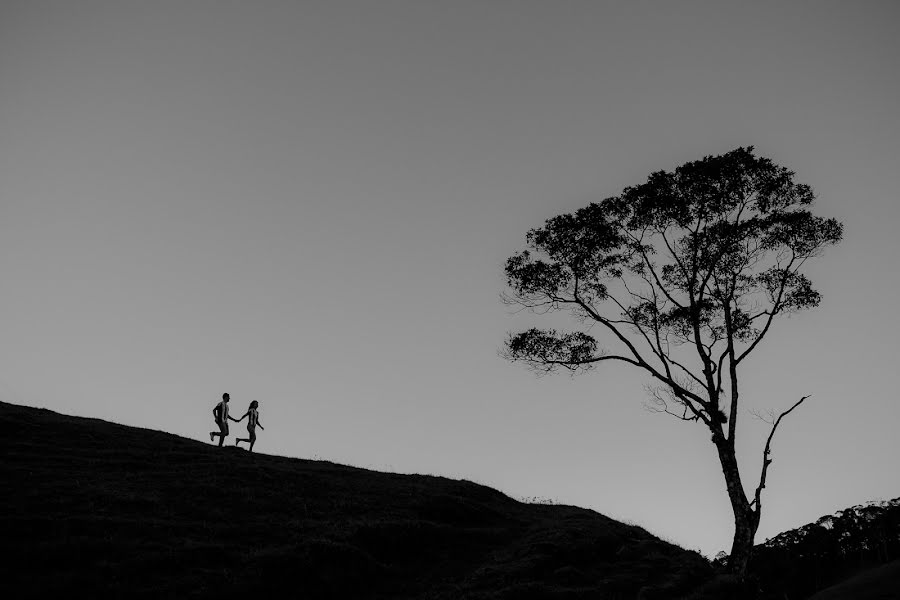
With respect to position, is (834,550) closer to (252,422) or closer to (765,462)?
(765,462)

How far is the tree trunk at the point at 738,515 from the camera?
68.4 feet

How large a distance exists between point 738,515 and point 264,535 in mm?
16802

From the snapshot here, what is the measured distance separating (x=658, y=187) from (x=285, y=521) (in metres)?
21.5

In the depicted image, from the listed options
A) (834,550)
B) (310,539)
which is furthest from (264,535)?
(834,550)

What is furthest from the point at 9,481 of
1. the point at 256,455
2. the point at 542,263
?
the point at 542,263

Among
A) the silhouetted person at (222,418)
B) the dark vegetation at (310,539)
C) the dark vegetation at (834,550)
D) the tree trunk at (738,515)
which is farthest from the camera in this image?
the silhouetted person at (222,418)

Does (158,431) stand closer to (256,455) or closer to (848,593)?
(256,455)

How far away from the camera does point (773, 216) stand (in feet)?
→ 87.9

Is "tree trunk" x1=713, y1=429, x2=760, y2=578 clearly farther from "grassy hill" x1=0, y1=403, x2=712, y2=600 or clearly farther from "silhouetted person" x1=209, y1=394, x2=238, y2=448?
"silhouetted person" x1=209, y1=394, x2=238, y2=448

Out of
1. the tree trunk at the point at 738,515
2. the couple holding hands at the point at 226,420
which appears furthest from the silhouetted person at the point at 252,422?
the tree trunk at the point at 738,515

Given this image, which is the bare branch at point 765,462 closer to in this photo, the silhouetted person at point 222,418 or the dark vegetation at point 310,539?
the dark vegetation at point 310,539

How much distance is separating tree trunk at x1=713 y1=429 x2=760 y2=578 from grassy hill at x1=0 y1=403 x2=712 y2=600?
1459 mm

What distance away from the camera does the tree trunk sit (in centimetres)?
2084

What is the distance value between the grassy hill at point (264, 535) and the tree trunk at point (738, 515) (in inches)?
57.4
